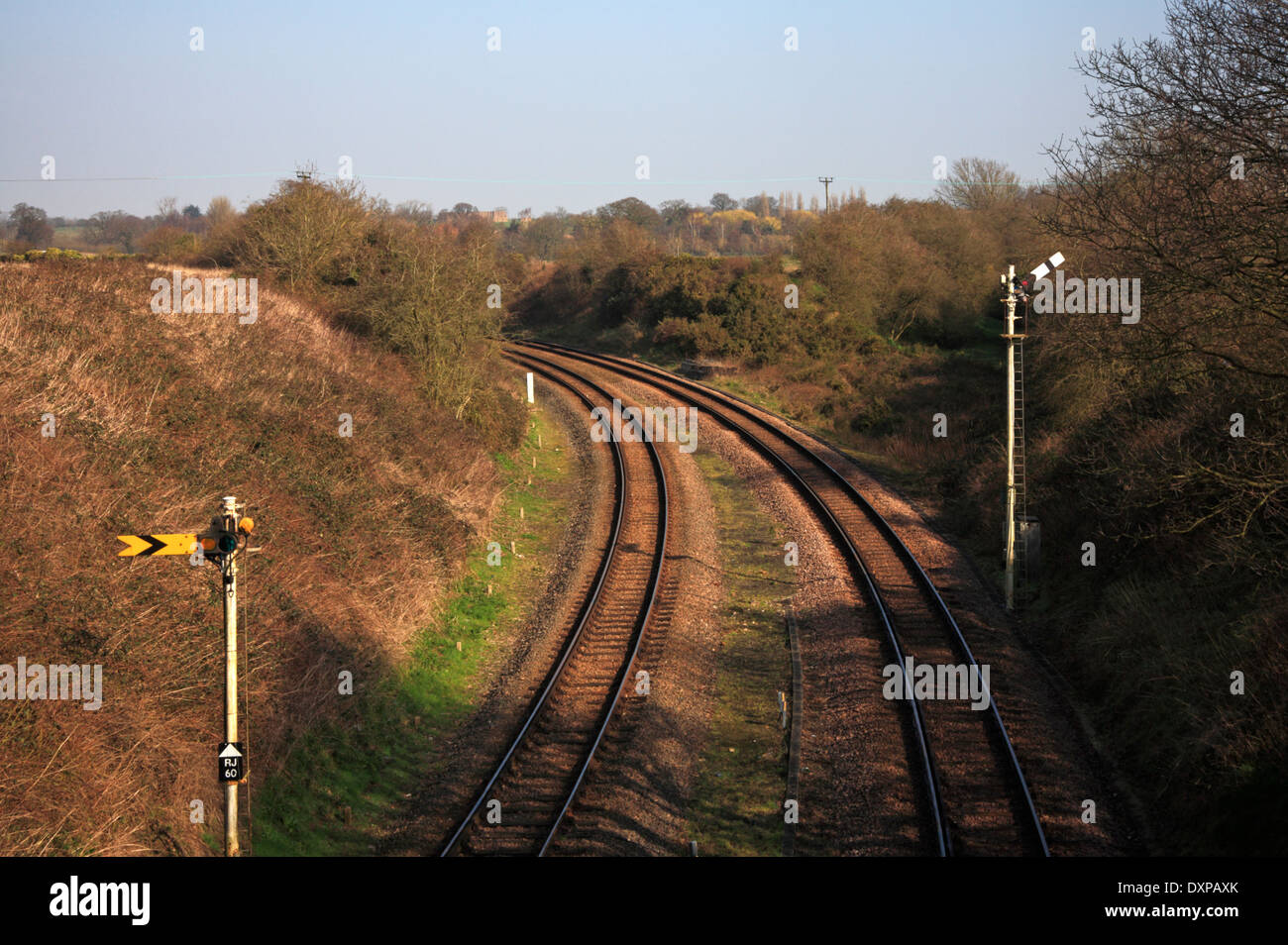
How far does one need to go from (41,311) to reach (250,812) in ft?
35.1

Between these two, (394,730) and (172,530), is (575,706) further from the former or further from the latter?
(172,530)

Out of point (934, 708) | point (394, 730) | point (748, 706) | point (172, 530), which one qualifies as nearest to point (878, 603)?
point (934, 708)

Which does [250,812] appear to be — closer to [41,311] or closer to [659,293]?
[41,311]

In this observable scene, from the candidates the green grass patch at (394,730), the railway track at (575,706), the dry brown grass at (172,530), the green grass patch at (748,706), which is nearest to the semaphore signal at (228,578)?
the dry brown grass at (172,530)

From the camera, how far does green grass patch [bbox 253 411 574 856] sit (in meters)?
9.96

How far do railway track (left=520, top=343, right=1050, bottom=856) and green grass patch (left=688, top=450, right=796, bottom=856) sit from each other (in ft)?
5.23

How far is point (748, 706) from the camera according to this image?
12906 mm

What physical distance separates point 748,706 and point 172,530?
7921 millimetres

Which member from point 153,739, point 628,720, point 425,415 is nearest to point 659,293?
point 425,415

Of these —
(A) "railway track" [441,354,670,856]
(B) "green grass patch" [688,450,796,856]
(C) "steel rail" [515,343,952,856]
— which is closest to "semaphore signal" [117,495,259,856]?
(A) "railway track" [441,354,670,856]

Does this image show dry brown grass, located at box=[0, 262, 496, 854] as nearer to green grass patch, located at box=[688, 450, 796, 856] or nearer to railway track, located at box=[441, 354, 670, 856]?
railway track, located at box=[441, 354, 670, 856]

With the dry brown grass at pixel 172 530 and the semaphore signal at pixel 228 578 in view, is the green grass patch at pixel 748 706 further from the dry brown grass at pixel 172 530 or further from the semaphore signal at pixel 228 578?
the dry brown grass at pixel 172 530
